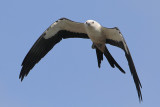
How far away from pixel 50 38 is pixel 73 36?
0.86 meters

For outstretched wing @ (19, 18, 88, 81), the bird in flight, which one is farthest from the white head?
outstretched wing @ (19, 18, 88, 81)

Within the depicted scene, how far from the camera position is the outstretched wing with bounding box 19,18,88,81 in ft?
56.1

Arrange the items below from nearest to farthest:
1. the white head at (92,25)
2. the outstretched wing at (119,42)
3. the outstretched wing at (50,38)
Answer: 1. the outstretched wing at (119,42)
2. the white head at (92,25)
3. the outstretched wing at (50,38)

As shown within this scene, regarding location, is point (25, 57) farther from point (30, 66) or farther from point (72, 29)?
point (72, 29)

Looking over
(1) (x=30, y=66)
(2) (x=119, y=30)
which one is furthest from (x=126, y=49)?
(1) (x=30, y=66)

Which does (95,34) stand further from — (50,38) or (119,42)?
(50,38)

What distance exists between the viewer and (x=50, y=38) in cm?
1728

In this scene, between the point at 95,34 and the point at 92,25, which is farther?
the point at 95,34

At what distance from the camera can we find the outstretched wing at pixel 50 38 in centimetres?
1711

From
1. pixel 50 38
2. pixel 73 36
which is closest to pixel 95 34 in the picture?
pixel 73 36

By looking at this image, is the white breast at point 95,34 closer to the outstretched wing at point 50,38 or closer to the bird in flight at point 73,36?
the bird in flight at point 73,36

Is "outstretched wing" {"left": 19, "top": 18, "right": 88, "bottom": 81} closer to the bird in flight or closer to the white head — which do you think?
the bird in flight

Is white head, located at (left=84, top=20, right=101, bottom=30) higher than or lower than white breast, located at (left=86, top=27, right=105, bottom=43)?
higher

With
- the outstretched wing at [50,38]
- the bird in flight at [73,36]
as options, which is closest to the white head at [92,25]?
the bird in flight at [73,36]
